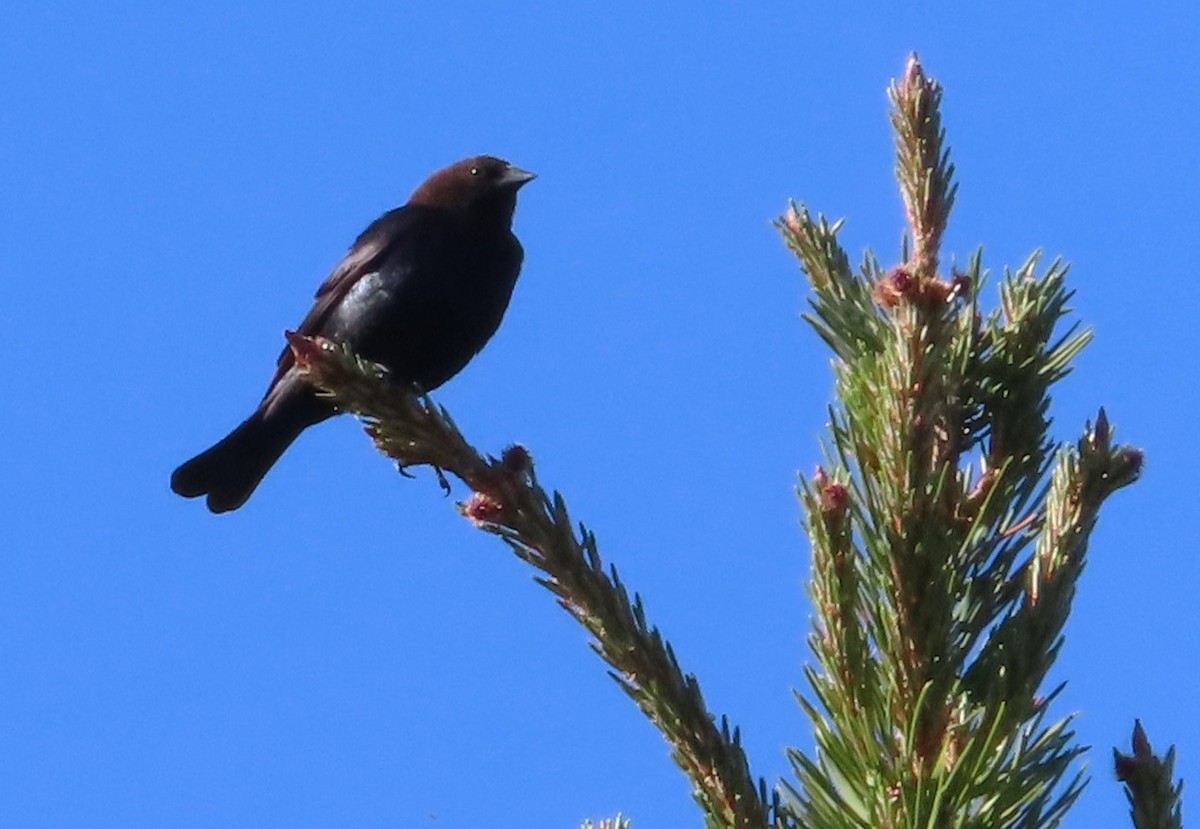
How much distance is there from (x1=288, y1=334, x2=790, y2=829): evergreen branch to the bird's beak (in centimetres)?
392

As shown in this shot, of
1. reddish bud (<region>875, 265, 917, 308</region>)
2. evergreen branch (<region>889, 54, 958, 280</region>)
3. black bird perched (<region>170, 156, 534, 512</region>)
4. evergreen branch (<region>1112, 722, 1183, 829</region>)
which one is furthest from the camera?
black bird perched (<region>170, 156, 534, 512</region>)

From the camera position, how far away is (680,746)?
4.92 ft

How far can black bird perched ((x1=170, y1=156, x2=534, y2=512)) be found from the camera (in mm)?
5027

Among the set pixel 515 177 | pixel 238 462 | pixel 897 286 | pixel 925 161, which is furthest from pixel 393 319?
pixel 897 286

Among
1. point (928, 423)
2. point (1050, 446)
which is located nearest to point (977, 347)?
point (1050, 446)

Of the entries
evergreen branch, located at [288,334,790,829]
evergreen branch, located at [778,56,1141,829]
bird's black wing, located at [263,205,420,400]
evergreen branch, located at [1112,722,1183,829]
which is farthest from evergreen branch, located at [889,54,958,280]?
bird's black wing, located at [263,205,420,400]

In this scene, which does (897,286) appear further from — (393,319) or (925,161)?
(393,319)

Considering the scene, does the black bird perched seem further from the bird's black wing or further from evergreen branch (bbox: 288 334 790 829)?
evergreen branch (bbox: 288 334 790 829)

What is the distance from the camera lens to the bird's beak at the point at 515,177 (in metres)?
5.94

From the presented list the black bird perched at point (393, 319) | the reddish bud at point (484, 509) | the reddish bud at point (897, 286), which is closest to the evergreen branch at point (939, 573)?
the reddish bud at point (897, 286)

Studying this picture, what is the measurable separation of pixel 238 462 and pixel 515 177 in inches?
60.0

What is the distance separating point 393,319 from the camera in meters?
5.01

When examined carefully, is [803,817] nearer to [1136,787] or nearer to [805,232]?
[1136,787]

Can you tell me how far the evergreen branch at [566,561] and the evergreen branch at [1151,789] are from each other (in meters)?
0.30
